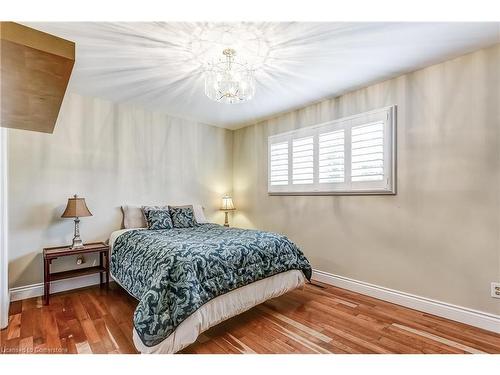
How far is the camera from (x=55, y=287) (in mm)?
2908

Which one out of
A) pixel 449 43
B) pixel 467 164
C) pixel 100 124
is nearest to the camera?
pixel 449 43

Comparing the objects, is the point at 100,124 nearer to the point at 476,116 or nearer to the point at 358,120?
the point at 358,120

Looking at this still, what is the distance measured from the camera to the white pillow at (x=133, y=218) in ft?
11.0

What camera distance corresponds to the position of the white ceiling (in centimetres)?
185

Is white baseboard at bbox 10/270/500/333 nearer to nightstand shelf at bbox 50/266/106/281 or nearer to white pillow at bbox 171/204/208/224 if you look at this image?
nightstand shelf at bbox 50/266/106/281

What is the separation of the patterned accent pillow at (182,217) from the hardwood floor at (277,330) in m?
1.04

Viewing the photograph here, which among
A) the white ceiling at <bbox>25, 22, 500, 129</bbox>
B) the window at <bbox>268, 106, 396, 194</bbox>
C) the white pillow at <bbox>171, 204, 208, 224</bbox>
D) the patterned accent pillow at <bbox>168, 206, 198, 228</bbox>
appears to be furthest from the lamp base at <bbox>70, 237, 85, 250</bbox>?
the window at <bbox>268, 106, 396, 194</bbox>

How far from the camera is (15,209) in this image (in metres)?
2.73

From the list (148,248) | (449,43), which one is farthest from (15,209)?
(449,43)

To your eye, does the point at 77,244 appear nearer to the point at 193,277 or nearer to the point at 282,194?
the point at 193,277

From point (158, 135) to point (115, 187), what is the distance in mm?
980

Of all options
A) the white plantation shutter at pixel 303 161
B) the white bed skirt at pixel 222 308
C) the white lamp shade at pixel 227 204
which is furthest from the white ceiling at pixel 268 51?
the white bed skirt at pixel 222 308

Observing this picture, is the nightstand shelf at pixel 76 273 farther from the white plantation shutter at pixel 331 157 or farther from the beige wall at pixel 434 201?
the white plantation shutter at pixel 331 157

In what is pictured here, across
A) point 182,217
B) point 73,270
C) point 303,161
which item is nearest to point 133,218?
point 182,217
